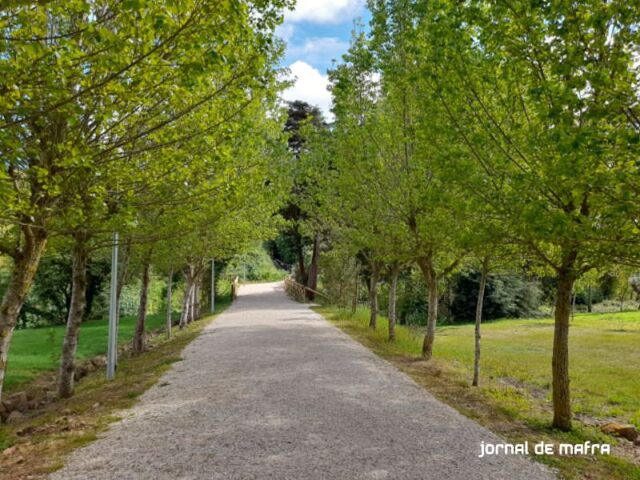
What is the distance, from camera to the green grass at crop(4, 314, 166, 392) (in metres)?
11.9

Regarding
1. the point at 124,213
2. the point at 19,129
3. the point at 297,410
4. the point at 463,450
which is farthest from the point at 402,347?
the point at 19,129

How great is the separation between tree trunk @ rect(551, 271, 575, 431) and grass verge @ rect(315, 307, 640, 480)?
22 cm

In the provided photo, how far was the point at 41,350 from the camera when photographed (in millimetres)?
15258

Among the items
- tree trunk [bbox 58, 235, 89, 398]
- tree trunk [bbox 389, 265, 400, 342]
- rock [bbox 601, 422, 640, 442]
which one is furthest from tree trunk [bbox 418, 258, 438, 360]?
tree trunk [bbox 58, 235, 89, 398]

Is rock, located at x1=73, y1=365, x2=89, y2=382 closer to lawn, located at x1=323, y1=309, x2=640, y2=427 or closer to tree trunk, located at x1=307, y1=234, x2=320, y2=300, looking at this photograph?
lawn, located at x1=323, y1=309, x2=640, y2=427

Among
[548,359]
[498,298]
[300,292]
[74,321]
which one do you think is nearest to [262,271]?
[300,292]

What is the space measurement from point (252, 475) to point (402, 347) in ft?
29.4

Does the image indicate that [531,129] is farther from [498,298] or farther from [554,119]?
[498,298]

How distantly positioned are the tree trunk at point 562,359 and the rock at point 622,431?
2.54 feet

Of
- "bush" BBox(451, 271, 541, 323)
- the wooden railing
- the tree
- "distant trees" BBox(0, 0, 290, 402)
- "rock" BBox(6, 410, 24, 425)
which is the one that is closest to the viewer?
"distant trees" BBox(0, 0, 290, 402)

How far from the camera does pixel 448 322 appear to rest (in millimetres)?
28953

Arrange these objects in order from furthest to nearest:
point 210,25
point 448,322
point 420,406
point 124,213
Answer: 1. point 448,322
2. point 420,406
3. point 124,213
4. point 210,25

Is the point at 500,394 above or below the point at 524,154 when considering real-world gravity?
below

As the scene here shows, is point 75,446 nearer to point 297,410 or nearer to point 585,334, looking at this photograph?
point 297,410
